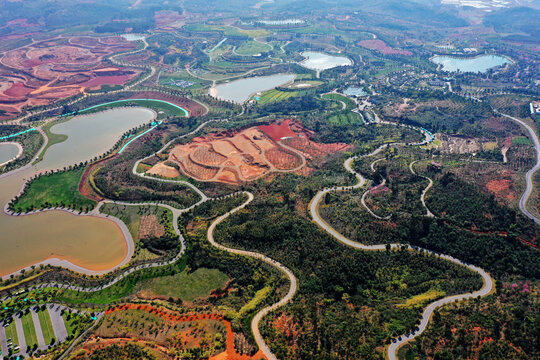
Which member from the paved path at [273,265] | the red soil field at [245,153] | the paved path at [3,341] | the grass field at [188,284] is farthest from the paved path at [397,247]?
the paved path at [3,341]

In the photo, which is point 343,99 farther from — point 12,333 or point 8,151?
point 12,333

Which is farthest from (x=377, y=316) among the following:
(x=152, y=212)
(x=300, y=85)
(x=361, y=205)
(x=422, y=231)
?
(x=300, y=85)

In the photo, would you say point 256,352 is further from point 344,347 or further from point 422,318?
point 422,318

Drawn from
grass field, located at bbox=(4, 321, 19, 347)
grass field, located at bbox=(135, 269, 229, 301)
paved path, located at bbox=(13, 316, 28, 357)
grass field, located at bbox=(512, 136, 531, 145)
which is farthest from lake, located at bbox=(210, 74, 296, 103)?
grass field, located at bbox=(4, 321, 19, 347)

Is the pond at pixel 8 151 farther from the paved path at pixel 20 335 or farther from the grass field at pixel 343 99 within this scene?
the grass field at pixel 343 99

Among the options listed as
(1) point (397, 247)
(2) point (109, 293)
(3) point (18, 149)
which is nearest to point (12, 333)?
(2) point (109, 293)

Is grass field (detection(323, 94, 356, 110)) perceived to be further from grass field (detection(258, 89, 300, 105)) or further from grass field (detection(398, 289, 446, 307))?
grass field (detection(398, 289, 446, 307))
